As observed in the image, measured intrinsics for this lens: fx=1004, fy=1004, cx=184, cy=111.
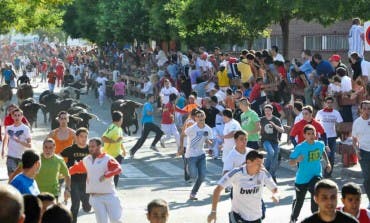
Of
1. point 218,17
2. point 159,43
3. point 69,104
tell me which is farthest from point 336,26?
point 69,104

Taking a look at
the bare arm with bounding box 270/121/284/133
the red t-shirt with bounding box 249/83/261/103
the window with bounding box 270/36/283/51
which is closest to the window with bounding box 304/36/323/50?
the window with bounding box 270/36/283/51

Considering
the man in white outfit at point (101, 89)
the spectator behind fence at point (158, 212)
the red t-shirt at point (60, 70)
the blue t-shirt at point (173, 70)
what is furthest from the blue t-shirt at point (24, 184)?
the red t-shirt at point (60, 70)

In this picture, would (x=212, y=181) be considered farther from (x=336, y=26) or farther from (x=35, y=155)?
(x=336, y=26)

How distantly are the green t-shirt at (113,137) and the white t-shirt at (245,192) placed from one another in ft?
19.6

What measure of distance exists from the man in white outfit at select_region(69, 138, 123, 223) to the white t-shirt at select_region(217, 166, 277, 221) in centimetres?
189

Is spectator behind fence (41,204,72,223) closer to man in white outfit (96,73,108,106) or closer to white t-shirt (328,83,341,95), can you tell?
white t-shirt (328,83,341,95)

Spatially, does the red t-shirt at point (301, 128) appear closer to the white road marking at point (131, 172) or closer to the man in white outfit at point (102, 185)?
the white road marking at point (131, 172)

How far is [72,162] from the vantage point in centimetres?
1502

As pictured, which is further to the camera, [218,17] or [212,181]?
[218,17]

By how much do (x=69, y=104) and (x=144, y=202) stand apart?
12.6 m

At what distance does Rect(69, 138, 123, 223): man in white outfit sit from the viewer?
13094 mm

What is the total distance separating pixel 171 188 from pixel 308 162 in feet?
18.6

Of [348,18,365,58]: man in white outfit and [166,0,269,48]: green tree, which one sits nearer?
[348,18,365,58]: man in white outfit

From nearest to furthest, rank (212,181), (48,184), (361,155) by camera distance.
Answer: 1. (48,184)
2. (361,155)
3. (212,181)
